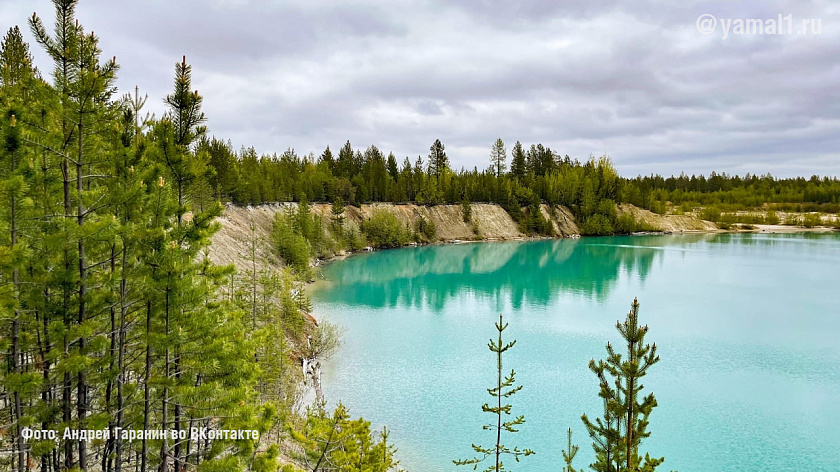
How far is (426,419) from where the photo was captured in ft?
74.8

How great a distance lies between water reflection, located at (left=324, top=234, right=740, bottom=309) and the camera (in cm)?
5381

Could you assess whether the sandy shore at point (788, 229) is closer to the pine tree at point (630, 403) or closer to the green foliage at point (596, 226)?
the green foliage at point (596, 226)

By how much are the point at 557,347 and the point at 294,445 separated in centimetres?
2165

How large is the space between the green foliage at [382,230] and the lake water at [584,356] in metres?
24.1

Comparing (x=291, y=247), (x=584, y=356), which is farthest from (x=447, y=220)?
(x=584, y=356)

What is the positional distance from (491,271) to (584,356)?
4000 cm

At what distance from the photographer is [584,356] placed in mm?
32469

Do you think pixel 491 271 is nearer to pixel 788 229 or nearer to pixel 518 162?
→ pixel 518 162

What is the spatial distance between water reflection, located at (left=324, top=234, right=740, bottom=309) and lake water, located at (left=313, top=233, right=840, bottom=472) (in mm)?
489

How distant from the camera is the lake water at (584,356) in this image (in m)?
21.3

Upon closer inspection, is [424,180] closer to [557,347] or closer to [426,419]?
[557,347]

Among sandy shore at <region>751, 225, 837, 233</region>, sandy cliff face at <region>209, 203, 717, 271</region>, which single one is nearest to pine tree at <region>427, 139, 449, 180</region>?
sandy cliff face at <region>209, 203, 717, 271</region>

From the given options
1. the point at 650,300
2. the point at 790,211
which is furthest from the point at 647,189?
the point at 650,300

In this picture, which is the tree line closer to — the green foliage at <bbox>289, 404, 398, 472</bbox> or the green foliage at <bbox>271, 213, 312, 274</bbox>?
the green foliage at <bbox>289, 404, 398, 472</bbox>
